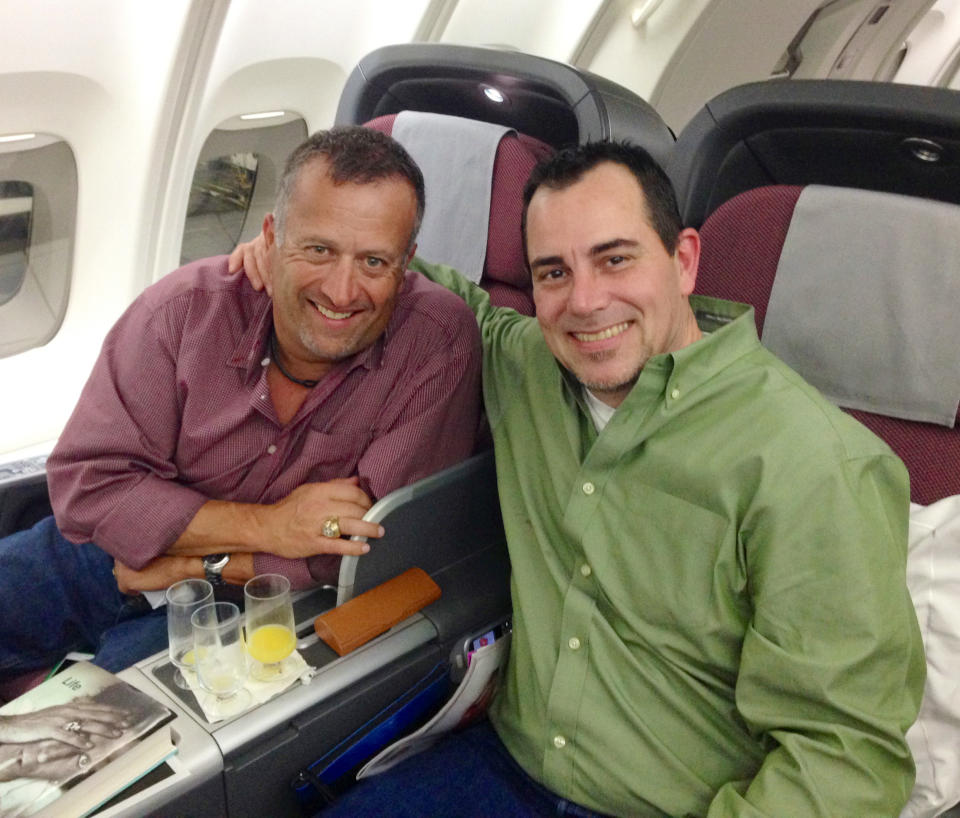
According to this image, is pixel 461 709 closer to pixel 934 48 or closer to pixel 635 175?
pixel 635 175

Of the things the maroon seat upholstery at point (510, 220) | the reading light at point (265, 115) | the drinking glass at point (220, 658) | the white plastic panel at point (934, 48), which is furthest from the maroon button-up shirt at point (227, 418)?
the white plastic panel at point (934, 48)

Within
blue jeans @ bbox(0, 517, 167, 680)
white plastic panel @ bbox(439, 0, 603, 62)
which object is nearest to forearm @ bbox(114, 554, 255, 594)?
blue jeans @ bbox(0, 517, 167, 680)

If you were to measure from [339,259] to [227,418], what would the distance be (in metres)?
0.42

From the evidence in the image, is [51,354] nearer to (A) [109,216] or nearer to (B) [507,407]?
(A) [109,216]

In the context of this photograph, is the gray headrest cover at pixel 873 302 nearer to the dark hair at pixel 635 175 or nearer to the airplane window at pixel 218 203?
the dark hair at pixel 635 175

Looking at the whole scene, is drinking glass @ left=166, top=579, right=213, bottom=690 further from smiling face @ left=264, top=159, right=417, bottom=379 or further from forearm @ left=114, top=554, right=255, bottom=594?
smiling face @ left=264, top=159, right=417, bottom=379

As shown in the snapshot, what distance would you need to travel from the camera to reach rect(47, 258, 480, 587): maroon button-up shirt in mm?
1646

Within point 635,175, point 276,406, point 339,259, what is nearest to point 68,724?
point 276,406

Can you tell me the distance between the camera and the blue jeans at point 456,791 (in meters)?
1.42

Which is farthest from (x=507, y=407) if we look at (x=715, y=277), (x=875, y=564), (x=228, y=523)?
(x=875, y=564)

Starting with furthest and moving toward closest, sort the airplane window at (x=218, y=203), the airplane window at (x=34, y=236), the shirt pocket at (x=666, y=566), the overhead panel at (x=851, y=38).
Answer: the overhead panel at (x=851, y=38), the airplane window at (x=218, y=203), the airplane window at (x=34, y=236), the shirt pocket at (x=666, y=566)

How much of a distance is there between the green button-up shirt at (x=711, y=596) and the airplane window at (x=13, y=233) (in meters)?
2.41

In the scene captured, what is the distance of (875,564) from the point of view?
1132mm

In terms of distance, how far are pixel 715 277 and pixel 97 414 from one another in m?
1.31
